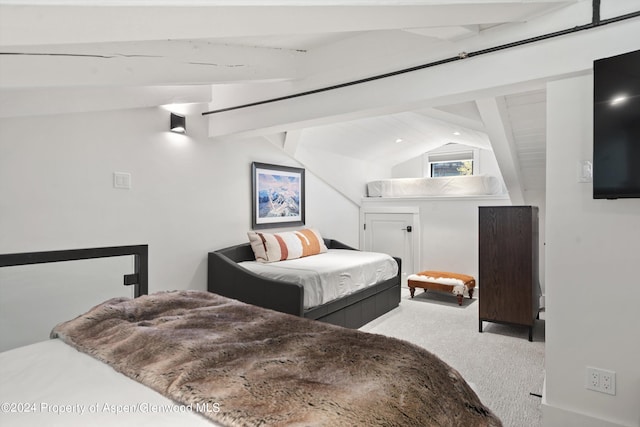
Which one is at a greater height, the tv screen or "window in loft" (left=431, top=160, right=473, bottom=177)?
"window in loft" (left=431, top=160, right=473, bottom=177)

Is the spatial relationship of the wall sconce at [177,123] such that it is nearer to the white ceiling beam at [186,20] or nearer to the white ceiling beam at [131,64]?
the white ceiling beam at [131,64]

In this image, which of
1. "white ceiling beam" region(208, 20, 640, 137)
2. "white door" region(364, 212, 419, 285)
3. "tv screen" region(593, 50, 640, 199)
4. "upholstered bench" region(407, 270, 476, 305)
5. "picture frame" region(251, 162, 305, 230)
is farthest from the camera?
"white door" region(364, 212, 419, 285)

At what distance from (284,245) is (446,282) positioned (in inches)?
86.2

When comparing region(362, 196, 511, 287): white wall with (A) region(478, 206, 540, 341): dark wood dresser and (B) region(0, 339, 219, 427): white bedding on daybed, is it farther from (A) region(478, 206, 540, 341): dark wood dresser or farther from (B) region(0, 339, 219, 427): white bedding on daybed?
(B) region(0, 339, 219, 427): white bedding on daybed

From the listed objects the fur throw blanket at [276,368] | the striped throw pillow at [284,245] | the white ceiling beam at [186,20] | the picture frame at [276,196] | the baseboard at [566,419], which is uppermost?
the white ceiling beam at [186,20]

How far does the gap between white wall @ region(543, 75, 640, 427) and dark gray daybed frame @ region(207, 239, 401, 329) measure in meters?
1.77

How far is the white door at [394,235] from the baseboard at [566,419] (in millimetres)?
3599

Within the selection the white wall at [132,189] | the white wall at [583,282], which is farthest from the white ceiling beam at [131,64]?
the white wall at [583,282]

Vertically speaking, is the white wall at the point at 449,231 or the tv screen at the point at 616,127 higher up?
the tv screen at the point at 616,127

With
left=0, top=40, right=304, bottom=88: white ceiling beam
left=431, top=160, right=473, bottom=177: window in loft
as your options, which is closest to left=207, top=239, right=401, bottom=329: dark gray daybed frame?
left=0, top=40, right=304, bottom=88: white ceiling beam

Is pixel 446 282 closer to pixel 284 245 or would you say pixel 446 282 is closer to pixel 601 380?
pixel 284 245

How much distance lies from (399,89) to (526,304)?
2.39 m

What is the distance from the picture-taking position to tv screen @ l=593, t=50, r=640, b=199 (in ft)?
5.27

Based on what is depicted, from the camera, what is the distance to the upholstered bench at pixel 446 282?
177 inches
